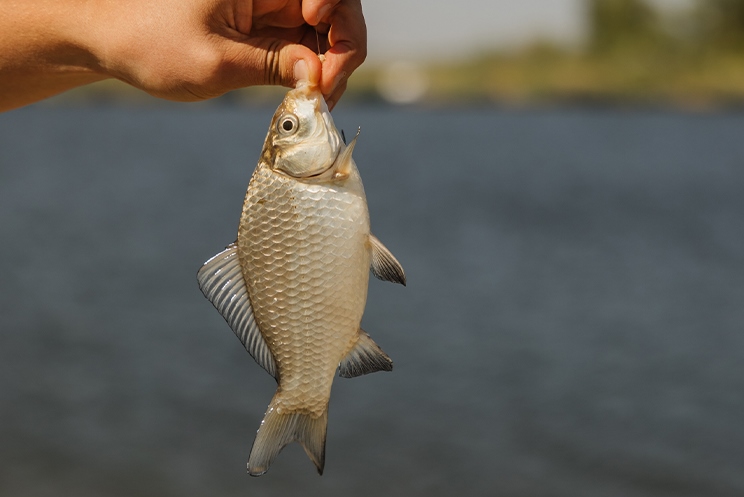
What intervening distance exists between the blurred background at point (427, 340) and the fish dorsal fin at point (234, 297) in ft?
20.1

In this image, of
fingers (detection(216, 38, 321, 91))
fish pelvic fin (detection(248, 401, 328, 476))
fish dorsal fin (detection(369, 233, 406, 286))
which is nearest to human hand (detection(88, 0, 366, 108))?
fingers (detection(216, 38, 321, 91))

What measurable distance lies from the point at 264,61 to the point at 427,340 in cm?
1002

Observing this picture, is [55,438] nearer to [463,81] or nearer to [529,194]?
[529,194]

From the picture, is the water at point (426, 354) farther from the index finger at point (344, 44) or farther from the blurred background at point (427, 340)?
the index finger at point (344, 44)

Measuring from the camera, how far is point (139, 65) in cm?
262

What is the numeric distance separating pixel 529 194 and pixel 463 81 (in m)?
62.2

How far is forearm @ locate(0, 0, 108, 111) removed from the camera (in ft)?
8.98

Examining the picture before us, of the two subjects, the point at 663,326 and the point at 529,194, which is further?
the point at 529,194

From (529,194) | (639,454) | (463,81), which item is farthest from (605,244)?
(463,81)

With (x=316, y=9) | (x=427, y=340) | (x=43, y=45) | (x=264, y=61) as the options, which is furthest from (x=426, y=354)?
(x=316, y=9)

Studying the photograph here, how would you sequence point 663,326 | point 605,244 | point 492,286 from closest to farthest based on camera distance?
point 663,326 < point 492,286 < point 605,244

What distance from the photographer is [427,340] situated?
1234cm

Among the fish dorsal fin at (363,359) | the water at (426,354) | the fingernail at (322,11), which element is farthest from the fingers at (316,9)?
the water at (426,354)

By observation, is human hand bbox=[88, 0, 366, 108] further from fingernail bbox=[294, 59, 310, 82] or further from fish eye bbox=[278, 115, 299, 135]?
fish eye bbox=[278, 115, 299, 135]
